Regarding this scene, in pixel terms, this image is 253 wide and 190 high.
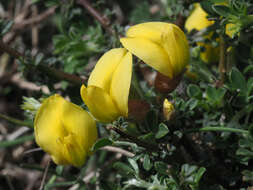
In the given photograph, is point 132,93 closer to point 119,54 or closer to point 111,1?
point 119,54

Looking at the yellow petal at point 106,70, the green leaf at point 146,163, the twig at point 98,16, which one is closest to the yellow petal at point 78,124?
the yellow petal at point 106,70

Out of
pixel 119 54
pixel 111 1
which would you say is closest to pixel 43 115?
pixel 119 54

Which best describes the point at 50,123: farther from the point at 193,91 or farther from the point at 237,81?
the point at 237,81

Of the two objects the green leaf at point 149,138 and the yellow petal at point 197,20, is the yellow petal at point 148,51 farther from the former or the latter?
the yellow petal at point 197,20

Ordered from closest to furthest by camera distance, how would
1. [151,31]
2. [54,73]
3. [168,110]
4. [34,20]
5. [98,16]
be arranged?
[151,31]
[168,110]
[54,73]
[98,16]
[34,20]

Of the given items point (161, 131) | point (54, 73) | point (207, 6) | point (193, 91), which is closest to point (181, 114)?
point (193, 91)
